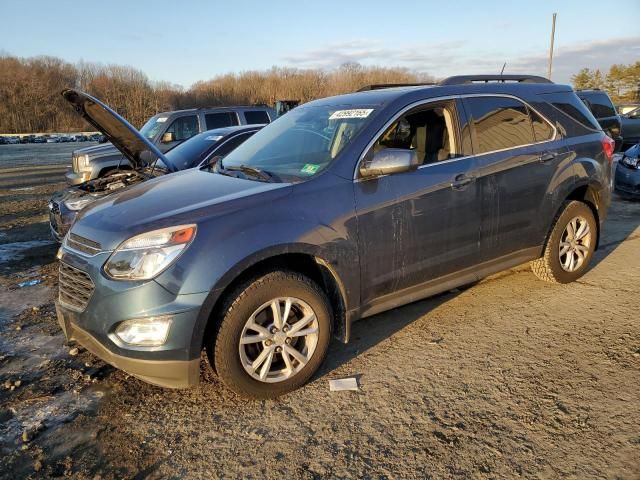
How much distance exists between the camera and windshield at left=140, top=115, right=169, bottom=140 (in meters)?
10.8

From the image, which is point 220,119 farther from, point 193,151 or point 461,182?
point 461,182

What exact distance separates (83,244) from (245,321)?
3.75 feet

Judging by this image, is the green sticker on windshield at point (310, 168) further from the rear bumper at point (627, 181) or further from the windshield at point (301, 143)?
the rear bumper at point (627, 181)

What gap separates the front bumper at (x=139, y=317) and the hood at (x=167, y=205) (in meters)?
0.22

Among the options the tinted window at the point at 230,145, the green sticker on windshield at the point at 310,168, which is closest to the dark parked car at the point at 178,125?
the tinted window at the point at 230,145

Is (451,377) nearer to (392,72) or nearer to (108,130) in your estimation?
(108,130)

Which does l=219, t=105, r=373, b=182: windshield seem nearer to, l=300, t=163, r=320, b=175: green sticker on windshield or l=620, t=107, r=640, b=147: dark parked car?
l=300, t=163, r=320, b=175: green sticker on windshield

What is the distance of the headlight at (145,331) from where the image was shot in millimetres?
2748

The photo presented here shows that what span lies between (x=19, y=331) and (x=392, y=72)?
3907 inches

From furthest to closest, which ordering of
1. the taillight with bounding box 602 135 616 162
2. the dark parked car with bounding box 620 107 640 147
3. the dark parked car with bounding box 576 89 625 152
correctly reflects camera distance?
the dark parked car with bounding box 620 107 640 147 → the dark parked car with bounding box 576 89 625 152 → the taillight with bounding box 602 135 616 162

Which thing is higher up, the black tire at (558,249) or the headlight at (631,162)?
the headlight at (631,162)

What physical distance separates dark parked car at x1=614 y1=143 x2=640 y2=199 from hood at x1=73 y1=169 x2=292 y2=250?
830cm

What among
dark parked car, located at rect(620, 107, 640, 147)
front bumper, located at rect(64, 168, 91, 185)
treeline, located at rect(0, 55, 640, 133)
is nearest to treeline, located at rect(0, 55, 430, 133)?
treeline, located at rect(0, 55, 640, 133)

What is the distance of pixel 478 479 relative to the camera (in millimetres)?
2379
